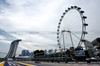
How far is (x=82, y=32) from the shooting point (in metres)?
46.2

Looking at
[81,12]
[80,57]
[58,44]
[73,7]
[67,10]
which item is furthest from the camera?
[58,44]

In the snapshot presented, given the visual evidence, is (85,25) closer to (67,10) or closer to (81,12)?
(81,12)

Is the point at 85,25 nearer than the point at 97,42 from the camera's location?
No

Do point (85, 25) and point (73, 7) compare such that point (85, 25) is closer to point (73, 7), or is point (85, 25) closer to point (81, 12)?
point (81, 12)

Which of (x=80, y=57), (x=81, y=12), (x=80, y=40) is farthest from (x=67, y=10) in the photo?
(x=80, y=57)

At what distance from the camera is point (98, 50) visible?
23.4 m

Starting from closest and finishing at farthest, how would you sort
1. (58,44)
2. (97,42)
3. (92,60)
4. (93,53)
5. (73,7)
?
1. (97,42)
2. (93,53)
3. (92,60)
4. (73,7)
5. (58,44)

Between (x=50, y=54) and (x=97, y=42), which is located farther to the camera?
(x=50, y=54)

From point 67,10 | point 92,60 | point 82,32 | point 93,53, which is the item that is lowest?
point 92,60

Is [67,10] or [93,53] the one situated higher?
[67,10]

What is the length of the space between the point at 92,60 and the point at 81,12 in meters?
25.6

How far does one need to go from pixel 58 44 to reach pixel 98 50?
1901 inches

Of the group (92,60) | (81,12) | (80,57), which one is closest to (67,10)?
(81,12)

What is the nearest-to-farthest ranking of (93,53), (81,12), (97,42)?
1. (97,42)
2. (93,53)
3. (81,12)
